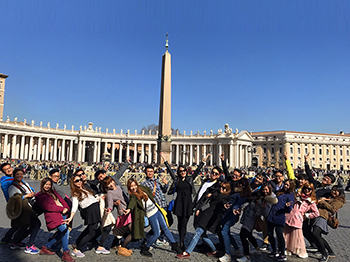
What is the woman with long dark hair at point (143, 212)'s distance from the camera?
5.31 m

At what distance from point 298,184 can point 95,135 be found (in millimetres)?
64738

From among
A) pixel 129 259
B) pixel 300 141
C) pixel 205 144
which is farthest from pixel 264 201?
pixel 300 141

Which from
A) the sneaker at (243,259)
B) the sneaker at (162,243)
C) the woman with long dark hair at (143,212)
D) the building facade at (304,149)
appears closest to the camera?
the sneaker at (243,259)

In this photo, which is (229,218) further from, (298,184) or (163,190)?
(298,184)

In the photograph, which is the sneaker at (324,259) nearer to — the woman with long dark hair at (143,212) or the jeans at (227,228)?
the jeans at (227,228)

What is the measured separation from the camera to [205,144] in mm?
68750

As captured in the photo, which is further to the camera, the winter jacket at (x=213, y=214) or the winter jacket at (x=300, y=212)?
the winter jacket at (x=300, y=212)

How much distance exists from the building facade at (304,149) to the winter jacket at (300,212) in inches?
2806

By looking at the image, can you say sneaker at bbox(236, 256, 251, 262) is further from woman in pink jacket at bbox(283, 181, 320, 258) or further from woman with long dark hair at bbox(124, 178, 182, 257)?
woman with long dark hair at bbox(124, 178, 182, 257)

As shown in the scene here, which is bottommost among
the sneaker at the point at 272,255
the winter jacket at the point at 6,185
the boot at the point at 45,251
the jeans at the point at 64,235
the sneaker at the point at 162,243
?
the sneaker at the point at 162,243

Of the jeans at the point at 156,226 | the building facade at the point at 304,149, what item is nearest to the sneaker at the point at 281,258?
the jeans at the point at 156,226

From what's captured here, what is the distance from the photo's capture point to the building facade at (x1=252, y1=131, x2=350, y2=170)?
74188 millimetres

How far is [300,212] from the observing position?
5531 mm

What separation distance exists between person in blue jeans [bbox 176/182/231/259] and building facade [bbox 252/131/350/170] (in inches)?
2829
